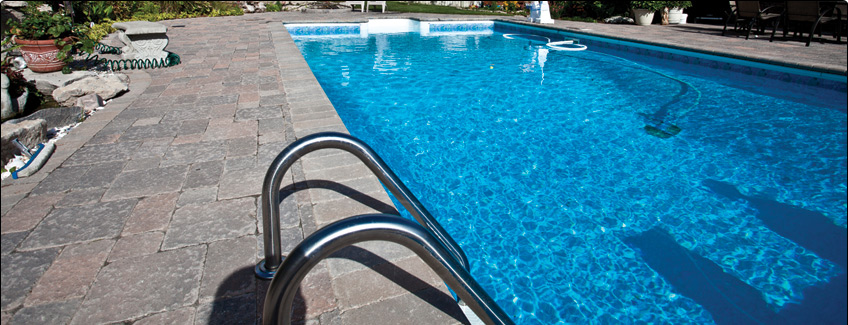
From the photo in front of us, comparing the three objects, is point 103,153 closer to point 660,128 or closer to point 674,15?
point 660,128

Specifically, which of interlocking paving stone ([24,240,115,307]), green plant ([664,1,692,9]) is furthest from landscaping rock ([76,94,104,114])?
green plant ([664,1,692,9])

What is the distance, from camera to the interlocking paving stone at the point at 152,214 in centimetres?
239

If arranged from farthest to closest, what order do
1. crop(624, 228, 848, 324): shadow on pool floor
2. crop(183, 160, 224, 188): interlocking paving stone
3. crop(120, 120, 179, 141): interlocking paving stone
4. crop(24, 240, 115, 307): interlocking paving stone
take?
crop(120, 120, 179, 141): interlocking paving stone < crop(183, 160, 224, 188): interlocking paving stone < crop(624, 228, 848, 324): shadow on pool floor < crop(24, 240, 115, 307): interlocking paving stone

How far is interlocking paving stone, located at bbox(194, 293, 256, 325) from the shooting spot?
1757 millimetres

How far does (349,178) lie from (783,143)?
12.8 feet

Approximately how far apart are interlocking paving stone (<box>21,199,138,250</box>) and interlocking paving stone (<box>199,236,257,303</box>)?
0.65 metres

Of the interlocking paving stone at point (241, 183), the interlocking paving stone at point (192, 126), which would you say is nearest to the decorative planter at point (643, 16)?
the interlocking paving stone at point (192, 126)

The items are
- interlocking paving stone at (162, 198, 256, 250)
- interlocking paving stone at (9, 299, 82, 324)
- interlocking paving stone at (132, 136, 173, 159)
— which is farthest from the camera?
interlocking paving stone at (132, 136, 173, 159)

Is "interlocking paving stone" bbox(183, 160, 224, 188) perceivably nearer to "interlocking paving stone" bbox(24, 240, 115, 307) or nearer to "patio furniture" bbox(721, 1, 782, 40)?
"interlocking paving stone" bbox(24, 240, 115, 307)

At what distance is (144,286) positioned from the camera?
195cm

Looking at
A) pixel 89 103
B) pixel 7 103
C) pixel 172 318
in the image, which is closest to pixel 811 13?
pixel 172 318

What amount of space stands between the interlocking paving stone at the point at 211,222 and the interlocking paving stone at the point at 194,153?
0.79 m

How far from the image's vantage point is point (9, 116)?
4.05 metres

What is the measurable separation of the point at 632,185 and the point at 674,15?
12.0 meters
